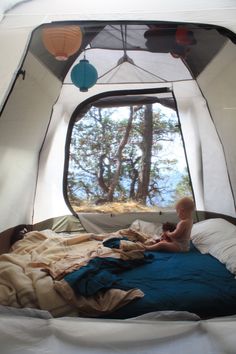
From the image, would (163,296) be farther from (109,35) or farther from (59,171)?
(59,171)

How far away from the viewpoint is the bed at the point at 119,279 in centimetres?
132

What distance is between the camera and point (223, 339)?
1.05m

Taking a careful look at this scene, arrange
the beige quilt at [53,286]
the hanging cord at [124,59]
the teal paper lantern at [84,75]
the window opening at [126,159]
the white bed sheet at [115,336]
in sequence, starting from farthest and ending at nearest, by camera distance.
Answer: the window opening at [126,159], the teal paper lantern at [84,75], the hanging cord at [124,59], the beige quilt at [53,286], the white bed sheet at [115,336]

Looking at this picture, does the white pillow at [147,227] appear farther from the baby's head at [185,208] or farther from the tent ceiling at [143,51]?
the tent ceiling at [143,51]

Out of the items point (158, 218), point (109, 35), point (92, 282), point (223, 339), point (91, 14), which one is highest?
point (109, 35)

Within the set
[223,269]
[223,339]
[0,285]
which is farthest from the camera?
[223,269]

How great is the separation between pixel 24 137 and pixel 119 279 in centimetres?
126

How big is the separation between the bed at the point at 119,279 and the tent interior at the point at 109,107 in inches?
1.0

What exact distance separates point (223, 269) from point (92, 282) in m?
0.76

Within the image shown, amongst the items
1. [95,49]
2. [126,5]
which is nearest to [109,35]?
[95,49]

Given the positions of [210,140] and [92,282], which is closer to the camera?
[92,282]

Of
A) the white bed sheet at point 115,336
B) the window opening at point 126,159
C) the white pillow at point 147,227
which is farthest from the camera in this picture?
the window opening at point 126,159

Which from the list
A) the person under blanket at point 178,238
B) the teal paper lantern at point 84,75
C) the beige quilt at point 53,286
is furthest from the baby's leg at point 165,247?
the teal paper lantern at point 84,75

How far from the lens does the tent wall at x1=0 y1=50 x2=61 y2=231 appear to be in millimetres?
2086
